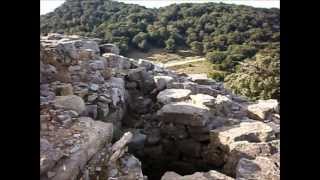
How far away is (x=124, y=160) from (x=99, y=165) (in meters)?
0.64

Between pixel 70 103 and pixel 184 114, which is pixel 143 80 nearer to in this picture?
pixel 184 114

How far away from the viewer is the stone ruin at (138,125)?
5168 millimetres

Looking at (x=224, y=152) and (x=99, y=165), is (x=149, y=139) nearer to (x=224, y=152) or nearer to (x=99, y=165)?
(x=224, y=152)

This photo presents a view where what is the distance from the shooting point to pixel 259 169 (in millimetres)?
5766

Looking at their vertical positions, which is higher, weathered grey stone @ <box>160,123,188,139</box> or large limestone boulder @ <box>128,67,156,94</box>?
large limestone boulder @ <box>128,67,156,94</box>

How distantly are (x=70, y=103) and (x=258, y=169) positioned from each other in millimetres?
3062

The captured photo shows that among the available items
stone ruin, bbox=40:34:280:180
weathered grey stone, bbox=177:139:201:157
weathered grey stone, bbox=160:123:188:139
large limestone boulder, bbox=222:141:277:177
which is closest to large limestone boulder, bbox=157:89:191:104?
stone ruin, bbox=40:34:280:180

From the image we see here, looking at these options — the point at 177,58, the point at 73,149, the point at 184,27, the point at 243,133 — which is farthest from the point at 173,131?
the point at 184,27

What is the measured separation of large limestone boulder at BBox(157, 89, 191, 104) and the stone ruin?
2 cm

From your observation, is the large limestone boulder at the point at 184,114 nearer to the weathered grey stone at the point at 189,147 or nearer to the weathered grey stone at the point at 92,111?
the weathered grey stone at the point at 189,147

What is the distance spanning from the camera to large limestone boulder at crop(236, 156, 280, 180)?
559cm

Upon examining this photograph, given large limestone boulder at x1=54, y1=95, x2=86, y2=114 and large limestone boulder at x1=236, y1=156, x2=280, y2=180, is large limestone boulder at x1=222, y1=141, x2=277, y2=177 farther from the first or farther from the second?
large limestone boulder at x1=54, y1=95, x2=86, y2=114
